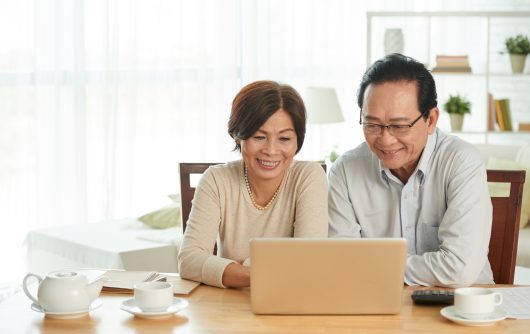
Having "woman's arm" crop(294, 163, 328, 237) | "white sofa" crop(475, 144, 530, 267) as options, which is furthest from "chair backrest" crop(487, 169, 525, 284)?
"white sofa" crop(475, 144, 530, 267)

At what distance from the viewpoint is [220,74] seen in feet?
20.2

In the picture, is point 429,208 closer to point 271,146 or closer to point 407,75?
point 407,75

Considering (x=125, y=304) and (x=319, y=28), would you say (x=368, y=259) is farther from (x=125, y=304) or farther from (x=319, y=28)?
(x=319, y=28)

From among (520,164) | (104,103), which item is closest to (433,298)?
(520,164)

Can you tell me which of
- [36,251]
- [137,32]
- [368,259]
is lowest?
[36,251]

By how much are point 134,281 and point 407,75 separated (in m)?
0.88

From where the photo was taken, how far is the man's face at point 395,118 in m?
2.29

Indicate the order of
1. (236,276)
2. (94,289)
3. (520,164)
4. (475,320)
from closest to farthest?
(475,320), (94,289), (236,276), (520,164)

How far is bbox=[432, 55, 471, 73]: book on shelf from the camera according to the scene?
549cm

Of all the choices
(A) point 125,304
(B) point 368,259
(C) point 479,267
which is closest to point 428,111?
(C) point 479,267

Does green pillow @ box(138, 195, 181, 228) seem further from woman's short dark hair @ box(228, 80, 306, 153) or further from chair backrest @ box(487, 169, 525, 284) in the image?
chair backrest @ box(487, 169, 525, 284)

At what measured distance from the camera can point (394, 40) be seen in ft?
18.1

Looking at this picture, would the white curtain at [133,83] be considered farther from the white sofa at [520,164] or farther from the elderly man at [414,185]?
the elderly man at [414,185]

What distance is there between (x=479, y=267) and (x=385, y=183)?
0.36 metres
